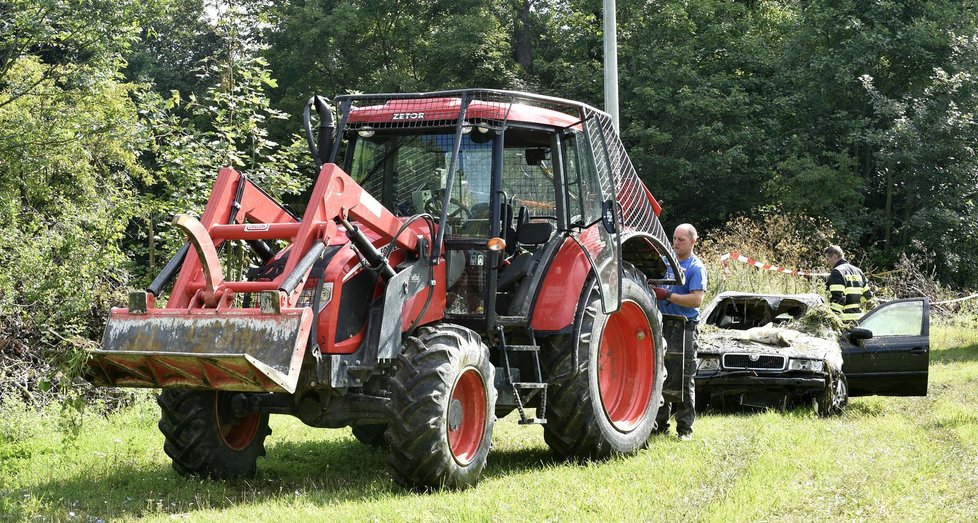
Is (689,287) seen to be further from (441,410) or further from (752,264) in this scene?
(752,264)

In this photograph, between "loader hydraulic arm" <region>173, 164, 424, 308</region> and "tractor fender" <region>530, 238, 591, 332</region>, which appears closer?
"loader hydraulic arm" <region>173, 164, 424, 308</region>

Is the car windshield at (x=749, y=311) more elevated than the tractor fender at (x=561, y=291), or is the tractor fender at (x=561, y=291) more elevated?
the tractor fender at (x=561, y=291)

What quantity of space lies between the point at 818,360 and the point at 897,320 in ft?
4.90

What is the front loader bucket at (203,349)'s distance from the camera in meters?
6.53

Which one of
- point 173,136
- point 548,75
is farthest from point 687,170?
point 173,136

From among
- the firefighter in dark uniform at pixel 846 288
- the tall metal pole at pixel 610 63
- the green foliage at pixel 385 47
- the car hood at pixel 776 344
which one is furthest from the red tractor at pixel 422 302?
the green foliage at pixel 385 47

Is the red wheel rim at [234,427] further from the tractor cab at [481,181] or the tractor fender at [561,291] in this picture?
the tractor fender at [561,291]

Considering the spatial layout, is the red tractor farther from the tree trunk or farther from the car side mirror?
the tree trunk

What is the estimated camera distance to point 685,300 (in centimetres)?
1005

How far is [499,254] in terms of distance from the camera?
8.21 m

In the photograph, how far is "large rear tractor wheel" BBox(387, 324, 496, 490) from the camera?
7.02 metres

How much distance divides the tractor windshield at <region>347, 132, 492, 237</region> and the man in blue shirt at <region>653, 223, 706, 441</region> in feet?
8.25

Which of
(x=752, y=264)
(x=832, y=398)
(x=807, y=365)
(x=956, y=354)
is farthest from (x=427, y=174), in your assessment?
(x=752, y=264)

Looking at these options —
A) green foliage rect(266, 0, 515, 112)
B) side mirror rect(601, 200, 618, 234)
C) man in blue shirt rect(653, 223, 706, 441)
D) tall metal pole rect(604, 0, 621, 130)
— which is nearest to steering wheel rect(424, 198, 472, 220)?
side mirror rect(601, 200, 618, 234)
